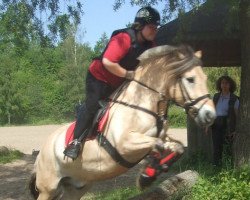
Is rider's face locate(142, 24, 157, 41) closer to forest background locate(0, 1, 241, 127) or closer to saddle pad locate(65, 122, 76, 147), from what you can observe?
saddle pad locate(65, 122, 76, 147)

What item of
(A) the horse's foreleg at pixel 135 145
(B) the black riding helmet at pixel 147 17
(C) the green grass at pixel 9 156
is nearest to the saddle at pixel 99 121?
(A) the horse's foreleg at pixel 135 145

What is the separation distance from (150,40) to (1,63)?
123ft

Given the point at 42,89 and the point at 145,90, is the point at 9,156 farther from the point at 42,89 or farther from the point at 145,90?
the point at 42,89

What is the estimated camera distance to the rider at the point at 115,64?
181 inches

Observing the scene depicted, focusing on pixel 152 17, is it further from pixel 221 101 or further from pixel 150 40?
pixel 221 101

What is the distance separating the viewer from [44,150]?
17.7 feet

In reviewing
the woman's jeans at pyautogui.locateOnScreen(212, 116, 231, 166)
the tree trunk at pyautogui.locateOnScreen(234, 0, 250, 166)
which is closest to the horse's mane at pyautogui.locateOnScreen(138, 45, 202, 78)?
the tree trunk at pyautogui.locateOnScreen(234, 0, 250, 166)

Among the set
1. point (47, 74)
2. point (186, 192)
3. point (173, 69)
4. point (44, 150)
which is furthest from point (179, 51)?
point (47, 74)

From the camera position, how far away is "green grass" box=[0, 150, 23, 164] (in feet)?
46.1

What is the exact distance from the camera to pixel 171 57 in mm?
4645

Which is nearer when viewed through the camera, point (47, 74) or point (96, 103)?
point (96, 103)

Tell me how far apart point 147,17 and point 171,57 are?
0.44 meters

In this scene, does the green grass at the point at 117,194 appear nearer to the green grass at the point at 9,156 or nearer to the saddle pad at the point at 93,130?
the saddle pad at the point at 93,130

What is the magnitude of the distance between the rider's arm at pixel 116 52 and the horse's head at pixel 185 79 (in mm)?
202
